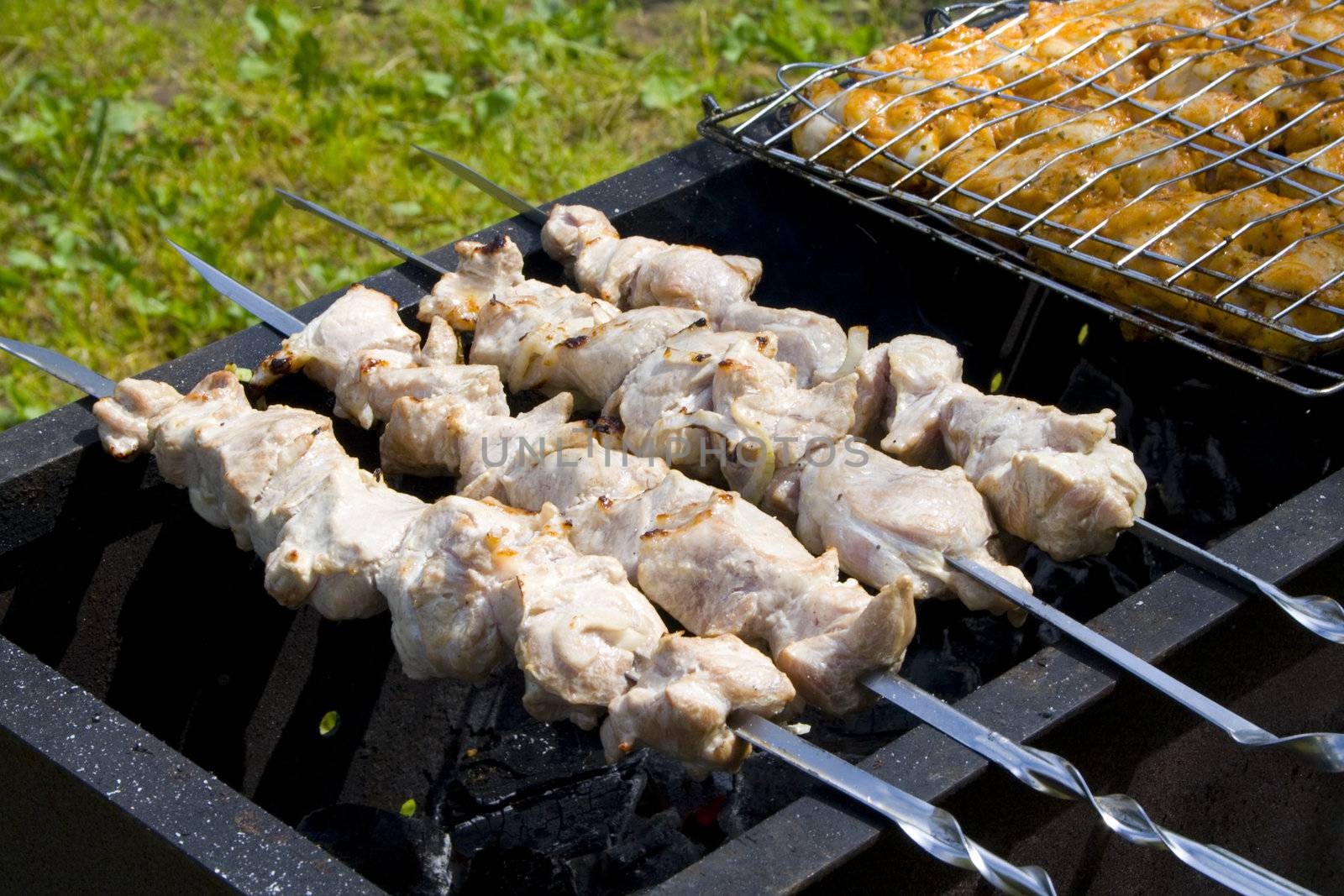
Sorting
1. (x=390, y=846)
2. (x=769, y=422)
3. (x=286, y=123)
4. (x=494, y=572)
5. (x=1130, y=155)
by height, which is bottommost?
(x=286, y=123)

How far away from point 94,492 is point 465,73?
4297 millimetres

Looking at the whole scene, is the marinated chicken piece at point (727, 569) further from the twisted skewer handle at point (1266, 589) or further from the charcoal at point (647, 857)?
the charcoal at point (647, 857)

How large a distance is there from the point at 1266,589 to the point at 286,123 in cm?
497

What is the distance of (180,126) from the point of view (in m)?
5.87

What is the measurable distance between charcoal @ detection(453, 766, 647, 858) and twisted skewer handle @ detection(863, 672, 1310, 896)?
950 millimetres

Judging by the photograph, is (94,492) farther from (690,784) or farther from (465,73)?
(465,73)

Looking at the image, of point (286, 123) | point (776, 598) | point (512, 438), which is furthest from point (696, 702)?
point (286, 123)

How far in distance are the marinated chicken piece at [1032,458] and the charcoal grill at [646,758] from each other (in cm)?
15

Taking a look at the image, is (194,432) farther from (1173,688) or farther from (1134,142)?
(1134,142)

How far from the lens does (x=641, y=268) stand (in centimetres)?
272

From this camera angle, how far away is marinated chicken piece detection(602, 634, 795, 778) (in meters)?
1.75

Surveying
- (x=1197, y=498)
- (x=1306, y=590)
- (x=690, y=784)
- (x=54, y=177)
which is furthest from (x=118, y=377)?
(x=1306, y=590)

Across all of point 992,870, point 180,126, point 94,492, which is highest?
point 992,870

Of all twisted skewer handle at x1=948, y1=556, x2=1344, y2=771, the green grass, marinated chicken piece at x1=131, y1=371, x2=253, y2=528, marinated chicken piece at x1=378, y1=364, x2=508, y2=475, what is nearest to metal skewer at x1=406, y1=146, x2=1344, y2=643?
twisted skewer handle at x1=948, y1=556, x2=1344, y2=771
